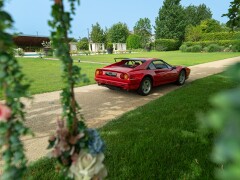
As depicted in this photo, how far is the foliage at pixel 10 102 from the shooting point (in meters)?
1.22

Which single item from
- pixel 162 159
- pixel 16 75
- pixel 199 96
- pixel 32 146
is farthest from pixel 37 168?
pixel 199 96

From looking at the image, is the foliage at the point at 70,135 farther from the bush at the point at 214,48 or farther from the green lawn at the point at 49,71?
the bush at the point at 214,48

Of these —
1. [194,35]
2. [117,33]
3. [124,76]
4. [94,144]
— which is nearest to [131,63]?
[124,76]

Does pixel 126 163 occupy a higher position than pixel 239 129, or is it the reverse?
pixel 239 129

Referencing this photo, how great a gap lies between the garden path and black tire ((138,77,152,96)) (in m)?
0.19

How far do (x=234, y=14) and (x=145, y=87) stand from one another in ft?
12.2

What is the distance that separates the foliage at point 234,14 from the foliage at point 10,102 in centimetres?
542

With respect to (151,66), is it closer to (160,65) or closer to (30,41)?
(160,65)

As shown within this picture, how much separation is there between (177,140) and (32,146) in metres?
2.59

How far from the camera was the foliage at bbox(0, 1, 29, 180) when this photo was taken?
1.22m

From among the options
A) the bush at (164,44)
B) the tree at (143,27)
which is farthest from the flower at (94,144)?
the tree at (143,27)

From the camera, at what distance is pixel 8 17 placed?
1.23m

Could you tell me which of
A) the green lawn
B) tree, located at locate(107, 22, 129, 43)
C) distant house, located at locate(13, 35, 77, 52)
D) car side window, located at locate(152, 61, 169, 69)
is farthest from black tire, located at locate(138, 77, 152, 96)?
tree, located at locate(107, 22, 129, 43)

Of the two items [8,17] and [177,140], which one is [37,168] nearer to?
[177,140]
